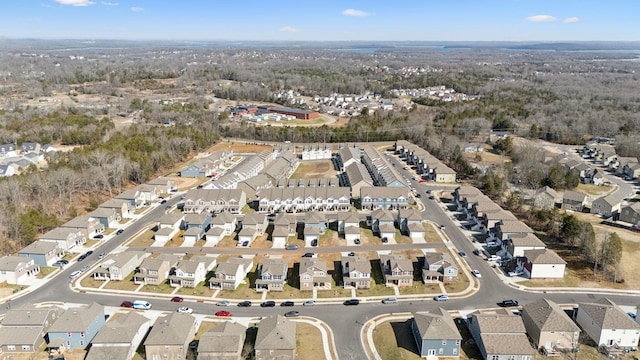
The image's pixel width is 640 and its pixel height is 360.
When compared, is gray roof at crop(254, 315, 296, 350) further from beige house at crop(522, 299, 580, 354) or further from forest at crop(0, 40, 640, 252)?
forest at crop(0, 40, 640, 252)

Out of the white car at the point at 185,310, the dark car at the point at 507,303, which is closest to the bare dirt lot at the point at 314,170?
the white car at the point at 185,310

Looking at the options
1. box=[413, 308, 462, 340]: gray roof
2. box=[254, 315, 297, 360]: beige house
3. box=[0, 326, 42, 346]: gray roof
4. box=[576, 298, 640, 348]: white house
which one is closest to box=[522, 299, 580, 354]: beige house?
box=[576, 298, 640, 348]: white house

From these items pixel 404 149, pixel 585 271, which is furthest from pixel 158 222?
pixel 404 149

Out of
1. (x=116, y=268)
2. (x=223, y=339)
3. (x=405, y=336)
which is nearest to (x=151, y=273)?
(x=116, y=268)

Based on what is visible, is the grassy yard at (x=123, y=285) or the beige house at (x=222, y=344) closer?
the beige house at (x=222, y=344)

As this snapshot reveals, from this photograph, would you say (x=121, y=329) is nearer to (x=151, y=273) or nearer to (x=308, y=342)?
(x=151, y=273)

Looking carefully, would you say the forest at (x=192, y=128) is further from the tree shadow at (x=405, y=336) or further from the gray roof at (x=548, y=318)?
the tree shadow at (x=405, y=336)

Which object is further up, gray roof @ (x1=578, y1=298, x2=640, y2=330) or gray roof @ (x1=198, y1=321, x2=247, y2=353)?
gray roof @ (x1=578, y1=298, x2=640, y2=330)
